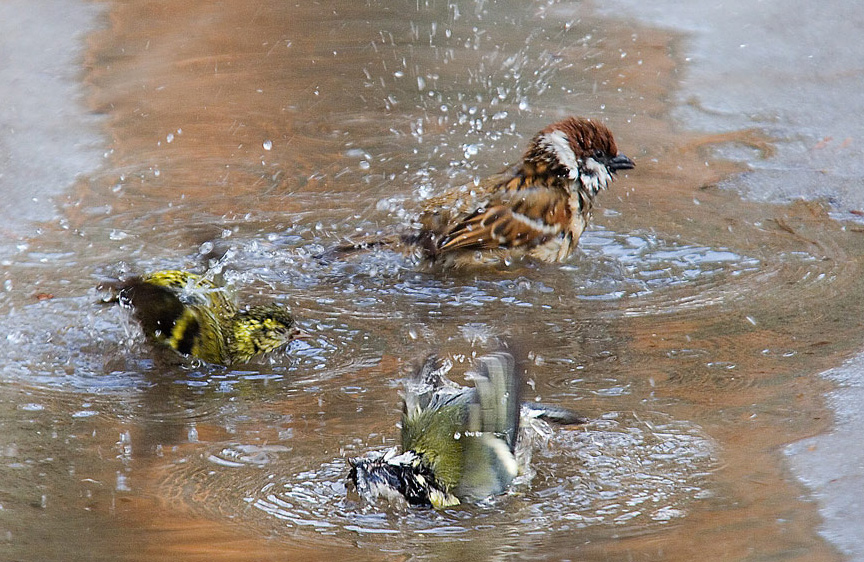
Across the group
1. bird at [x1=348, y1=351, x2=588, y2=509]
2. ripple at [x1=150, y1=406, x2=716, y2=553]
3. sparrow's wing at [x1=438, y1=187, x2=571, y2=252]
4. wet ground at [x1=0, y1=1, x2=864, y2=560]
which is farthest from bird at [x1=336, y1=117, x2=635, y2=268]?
bird at [x1=348, y1=351, x2=588, y2=509]

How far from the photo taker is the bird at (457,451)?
390 cm

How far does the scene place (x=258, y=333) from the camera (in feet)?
17.4

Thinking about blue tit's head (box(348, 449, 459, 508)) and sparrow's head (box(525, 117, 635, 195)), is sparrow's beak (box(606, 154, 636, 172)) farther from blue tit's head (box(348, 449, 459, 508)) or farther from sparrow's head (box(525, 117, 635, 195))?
blue tit's head (box(348, 449, 459, 508))

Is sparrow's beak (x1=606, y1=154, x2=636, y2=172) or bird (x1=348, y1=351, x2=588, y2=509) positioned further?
sparrow's beak (x1=606, y1=154, x2=636, y2=172)

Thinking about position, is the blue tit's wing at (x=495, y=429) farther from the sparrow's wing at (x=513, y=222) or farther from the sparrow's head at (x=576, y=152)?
the sparrow's head at (x=576, y=152)

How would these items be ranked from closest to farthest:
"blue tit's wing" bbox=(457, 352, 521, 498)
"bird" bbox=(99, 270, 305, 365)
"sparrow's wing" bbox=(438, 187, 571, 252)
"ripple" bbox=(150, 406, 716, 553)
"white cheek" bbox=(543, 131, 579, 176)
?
"ripple" bbox=(150, 406, 716, 553) → "blue tit's wing" bbox=(457, 352, 521, 498) → "bird" bbox=(99, 270, 305, 365) → "sparrow's wing" bbox=(438, 187, 571, 252) → "white cheek" bbox=(543, 131, 579, 176)

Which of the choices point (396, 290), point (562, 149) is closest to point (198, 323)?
point (396, 290)

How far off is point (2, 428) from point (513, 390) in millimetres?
2041

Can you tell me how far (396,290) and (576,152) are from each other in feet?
4.51

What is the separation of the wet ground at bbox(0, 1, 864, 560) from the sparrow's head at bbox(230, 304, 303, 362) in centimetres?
12

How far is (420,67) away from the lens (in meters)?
10.2

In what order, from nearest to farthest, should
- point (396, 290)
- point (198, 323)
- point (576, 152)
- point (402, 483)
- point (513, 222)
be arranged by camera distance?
point (402, 483)
point (198, 323)
point (396, 290)
point (513, 222)
point (576, 152)

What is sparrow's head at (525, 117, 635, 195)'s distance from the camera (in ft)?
22.2

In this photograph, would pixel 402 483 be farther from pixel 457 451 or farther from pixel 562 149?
pixel 562 149
